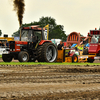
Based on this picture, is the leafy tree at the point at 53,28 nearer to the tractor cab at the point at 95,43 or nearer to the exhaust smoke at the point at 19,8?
the tractor cab at the point at 95,43

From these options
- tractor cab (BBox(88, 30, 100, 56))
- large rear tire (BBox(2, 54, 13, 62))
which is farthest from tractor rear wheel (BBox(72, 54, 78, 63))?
large rear tire (BBox(2, 54, 13, 62))

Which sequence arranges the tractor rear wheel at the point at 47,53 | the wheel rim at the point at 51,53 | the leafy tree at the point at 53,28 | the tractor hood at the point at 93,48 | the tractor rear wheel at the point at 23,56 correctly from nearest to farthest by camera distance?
the tractor rear wheel at the point at 23,56, the tractor rear wheel at the point at 47,53, the wheel rim at the point at 51,53, the tractor hood at the point at 93,48, the leafy tree at the point at 53,28

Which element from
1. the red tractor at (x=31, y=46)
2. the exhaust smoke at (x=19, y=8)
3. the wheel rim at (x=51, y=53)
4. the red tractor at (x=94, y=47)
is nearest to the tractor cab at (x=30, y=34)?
the red tractor at (x=31, y=46)

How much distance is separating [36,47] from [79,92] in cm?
990

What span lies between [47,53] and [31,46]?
116 cm

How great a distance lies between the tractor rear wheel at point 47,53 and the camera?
51.2 ft

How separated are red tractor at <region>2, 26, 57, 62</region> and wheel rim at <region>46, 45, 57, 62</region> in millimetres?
178

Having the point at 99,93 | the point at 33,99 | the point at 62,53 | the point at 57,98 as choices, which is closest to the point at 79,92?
the point at 99,93

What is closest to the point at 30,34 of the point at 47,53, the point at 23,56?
the point at 23,56

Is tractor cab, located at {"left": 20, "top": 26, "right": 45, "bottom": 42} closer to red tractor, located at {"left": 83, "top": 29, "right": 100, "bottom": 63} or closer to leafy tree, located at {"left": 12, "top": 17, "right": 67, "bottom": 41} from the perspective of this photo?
red tractor, located at {"left": 83, "top": 29, "right": 100, "bottom": 63}

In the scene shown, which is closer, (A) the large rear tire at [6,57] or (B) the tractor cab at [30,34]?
(B) the tractor cab at [30,34]

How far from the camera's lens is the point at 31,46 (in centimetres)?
1597

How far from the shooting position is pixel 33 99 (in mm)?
5297

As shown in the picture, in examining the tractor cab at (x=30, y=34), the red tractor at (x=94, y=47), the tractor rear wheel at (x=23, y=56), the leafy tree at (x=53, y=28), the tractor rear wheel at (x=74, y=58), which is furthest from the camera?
the leafy tree at (x=53, y=28)
